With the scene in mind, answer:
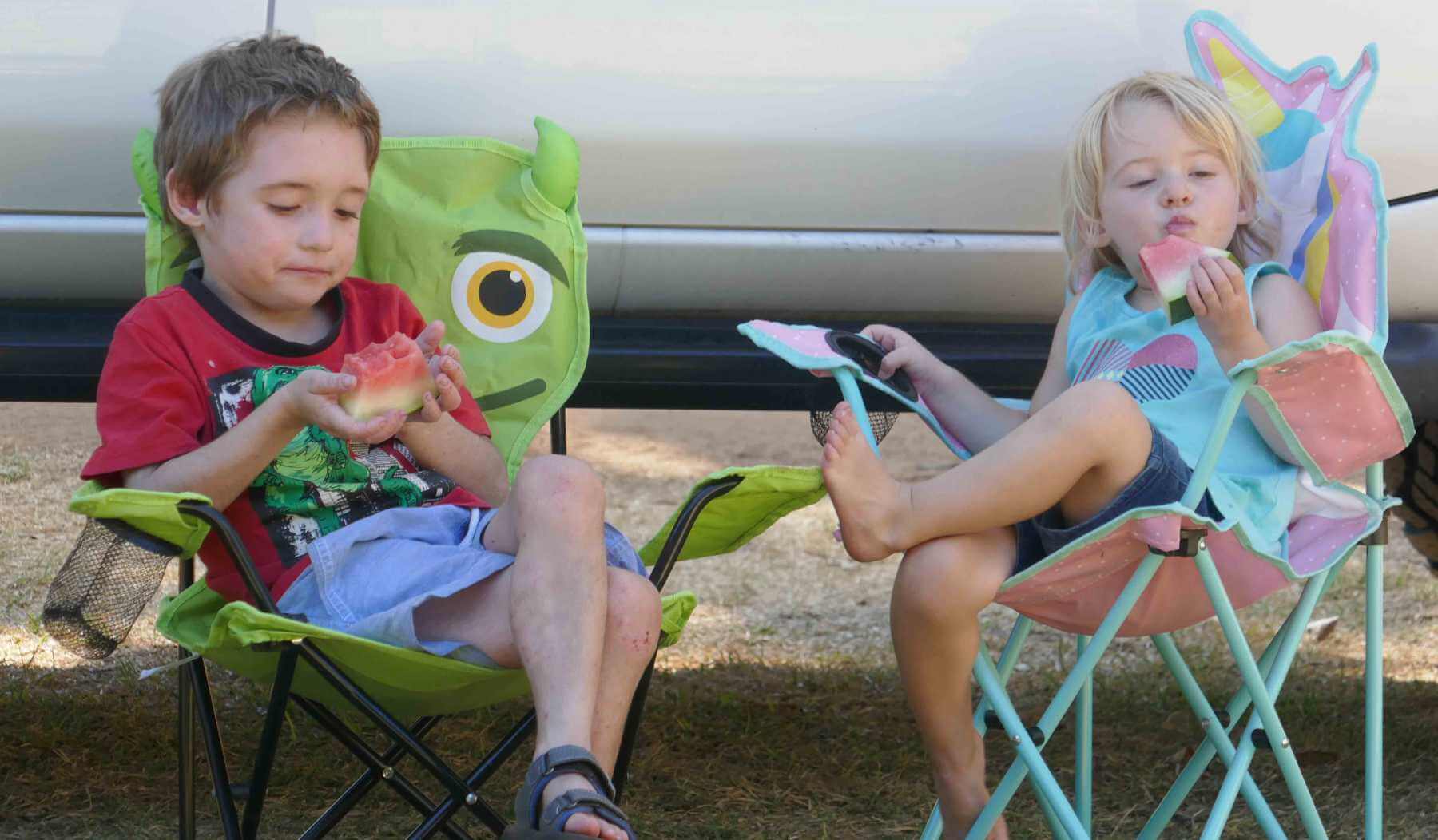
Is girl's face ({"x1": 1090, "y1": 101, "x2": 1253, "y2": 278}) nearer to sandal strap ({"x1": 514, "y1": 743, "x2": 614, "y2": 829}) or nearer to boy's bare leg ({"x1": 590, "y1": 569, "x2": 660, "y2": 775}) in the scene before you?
boy's bare leg ({"x1": 590, "y1": 569, "x2": 660, "y2": 775})

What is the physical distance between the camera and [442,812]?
6.34 ft

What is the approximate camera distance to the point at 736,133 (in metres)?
2.45

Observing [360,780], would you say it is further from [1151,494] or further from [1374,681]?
[1374,681]

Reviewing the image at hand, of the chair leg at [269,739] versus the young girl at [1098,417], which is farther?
the young girl at [1098,417]

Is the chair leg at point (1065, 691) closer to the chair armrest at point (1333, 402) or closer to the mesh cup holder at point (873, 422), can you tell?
the chair armrest at point (1333, 402)

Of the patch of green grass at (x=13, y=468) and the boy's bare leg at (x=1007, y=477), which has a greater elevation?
the boy's bare leg at (x=1007, y=477)

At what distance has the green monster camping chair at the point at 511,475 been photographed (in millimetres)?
1806

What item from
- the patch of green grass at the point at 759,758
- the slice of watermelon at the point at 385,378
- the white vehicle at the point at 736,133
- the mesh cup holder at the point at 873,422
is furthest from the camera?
the patch of green grass at the point at 759,758

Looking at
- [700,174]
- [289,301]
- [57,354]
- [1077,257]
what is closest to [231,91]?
[289,301]

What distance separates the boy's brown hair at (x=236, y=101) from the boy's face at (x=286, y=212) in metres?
0.02

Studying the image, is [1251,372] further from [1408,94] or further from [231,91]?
[231,91]

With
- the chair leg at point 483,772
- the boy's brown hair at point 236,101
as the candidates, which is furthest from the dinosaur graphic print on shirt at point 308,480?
the chair leg at point 483,772

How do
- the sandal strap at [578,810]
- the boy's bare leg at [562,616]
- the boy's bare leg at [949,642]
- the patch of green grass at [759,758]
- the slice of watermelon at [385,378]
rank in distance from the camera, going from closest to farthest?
the sandal strap at [578,810] < the boy's bare leg at [562,616] < the slice of watermelon at [385,378] < the boy's bare leg at [949,642] < the patch of green grass at [759,758]

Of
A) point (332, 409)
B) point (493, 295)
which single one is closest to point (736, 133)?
point (493, 295)
